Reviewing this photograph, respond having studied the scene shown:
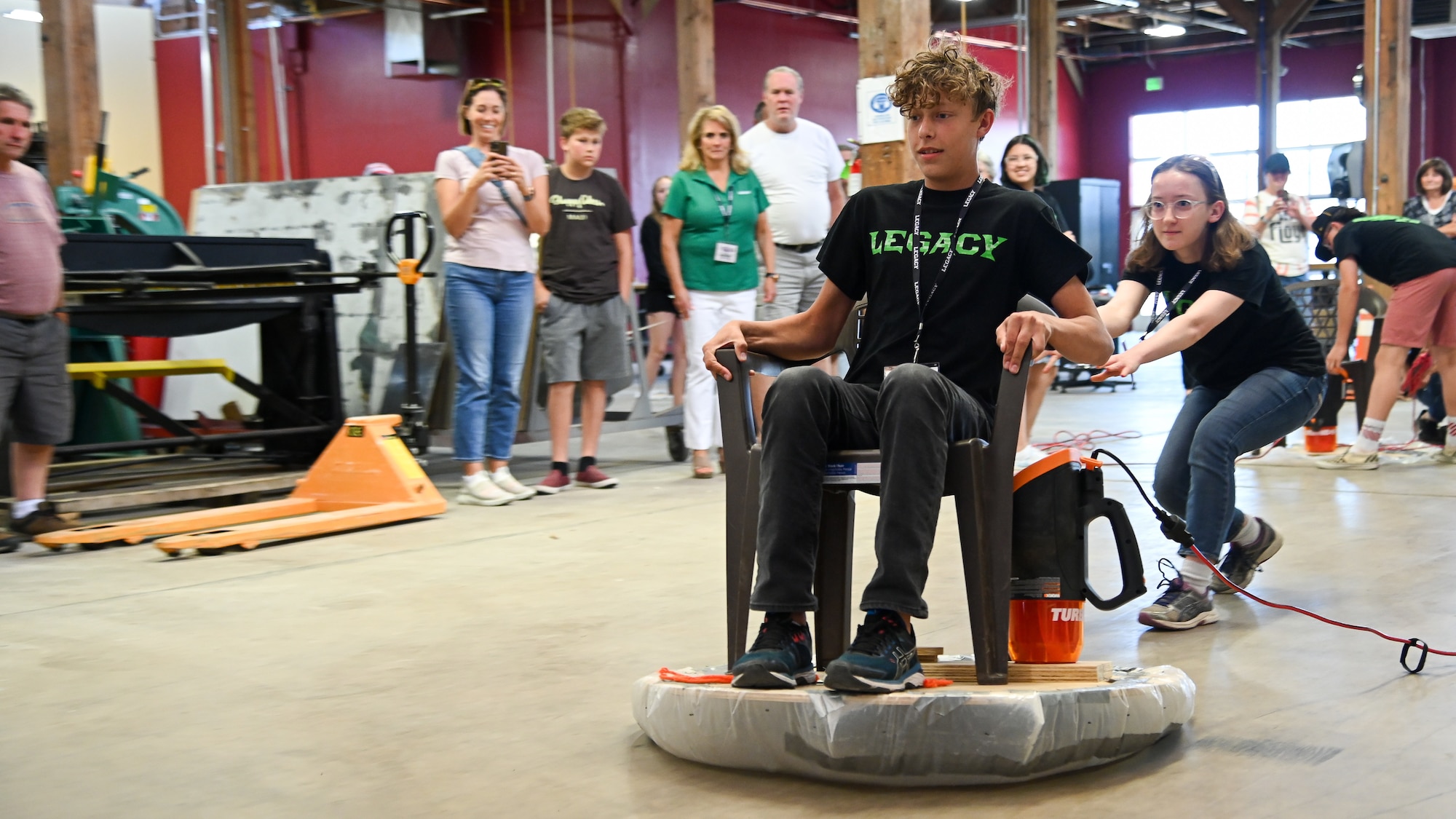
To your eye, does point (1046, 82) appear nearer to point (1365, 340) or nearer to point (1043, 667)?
point (1365, 340)

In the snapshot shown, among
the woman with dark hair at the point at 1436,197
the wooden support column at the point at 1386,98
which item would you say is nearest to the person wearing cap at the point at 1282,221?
the woman with dark hair at the point at 1436,197

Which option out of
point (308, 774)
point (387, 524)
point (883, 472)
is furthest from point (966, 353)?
point (387, 524)

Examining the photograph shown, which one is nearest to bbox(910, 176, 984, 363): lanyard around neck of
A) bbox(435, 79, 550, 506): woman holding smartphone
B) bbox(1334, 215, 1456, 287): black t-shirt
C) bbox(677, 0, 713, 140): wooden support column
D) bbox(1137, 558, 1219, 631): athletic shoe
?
bbox(1137, 558, 1219, 631): athletic shoe

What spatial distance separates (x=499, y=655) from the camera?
9.71 feet

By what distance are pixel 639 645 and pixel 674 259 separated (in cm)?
319

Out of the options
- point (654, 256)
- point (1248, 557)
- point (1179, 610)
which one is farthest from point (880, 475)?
point (654, 256)

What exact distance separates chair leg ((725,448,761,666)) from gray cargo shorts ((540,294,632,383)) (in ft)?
11.5

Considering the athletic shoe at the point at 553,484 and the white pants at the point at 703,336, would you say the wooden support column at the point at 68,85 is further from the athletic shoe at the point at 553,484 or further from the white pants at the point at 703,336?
the white pants at the point at 703,336

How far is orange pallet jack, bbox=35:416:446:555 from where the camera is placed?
15.0 feet

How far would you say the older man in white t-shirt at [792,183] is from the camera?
616 centimetres

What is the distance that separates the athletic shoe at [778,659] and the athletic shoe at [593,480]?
370 centimetres

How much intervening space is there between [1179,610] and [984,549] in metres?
1.21

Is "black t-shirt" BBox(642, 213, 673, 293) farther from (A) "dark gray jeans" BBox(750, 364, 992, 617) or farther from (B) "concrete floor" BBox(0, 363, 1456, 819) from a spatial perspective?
(A) "dark gray jeans" BBox(750, 364, 992, 617)

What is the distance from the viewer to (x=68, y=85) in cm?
671
